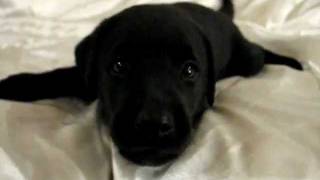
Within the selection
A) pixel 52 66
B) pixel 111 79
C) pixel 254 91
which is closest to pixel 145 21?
pixel 111 79

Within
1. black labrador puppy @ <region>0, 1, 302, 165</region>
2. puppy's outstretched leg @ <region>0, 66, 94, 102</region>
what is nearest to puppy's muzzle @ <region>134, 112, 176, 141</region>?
black labrador puppy @ <region>0, 1, 302, 165</region>

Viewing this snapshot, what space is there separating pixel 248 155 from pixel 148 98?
0.50ft

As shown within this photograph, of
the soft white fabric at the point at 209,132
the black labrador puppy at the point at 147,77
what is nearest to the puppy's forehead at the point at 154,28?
the black labrador puppy at the point at 147,77

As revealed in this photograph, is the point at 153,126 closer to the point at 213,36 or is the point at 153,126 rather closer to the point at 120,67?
the point at 120,67

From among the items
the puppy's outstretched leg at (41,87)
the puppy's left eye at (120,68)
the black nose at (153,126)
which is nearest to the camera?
the black nose at (153,126)

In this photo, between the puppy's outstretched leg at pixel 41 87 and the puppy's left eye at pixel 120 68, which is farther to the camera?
the puppy's outstretched leg at pixel 41 87

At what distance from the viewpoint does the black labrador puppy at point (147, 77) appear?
87 cm

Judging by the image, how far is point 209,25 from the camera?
117 centimetres

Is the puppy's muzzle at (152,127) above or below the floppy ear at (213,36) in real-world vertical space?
above

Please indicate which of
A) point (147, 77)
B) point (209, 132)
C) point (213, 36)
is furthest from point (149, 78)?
point (213, 36)

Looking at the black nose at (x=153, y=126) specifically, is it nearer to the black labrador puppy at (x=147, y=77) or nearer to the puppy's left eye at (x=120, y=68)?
the black labrador puppy at (x=147, y=77)

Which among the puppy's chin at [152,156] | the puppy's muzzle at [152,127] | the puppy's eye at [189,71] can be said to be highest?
the puppy's muzzle at [152,127]

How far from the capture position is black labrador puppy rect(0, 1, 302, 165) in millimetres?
875

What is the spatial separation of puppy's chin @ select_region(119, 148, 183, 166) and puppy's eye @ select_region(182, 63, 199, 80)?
14 cm
